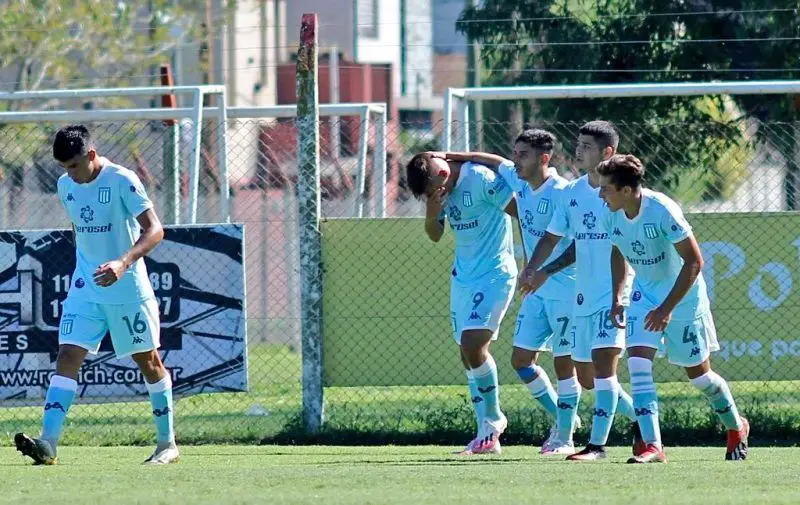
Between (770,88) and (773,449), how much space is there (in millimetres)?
2657

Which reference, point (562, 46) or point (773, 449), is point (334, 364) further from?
point (562, 46)

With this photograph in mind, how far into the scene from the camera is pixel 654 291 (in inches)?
342

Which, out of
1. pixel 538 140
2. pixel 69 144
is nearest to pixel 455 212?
pixel 538 140

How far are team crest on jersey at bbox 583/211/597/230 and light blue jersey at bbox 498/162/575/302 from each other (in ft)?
1.45

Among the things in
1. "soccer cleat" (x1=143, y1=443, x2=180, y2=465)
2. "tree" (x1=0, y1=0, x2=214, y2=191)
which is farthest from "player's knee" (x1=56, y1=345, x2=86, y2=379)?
"tree" (x1=0, y1=0, x2=214, y2=191)

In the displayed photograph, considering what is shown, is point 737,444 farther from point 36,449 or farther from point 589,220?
point 36,449

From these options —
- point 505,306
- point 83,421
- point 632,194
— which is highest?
point 632,194

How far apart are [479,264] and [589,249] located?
34.3 inches

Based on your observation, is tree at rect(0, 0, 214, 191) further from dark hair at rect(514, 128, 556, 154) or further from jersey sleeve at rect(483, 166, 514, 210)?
dark hair at rect(514, 128, 556, 154)

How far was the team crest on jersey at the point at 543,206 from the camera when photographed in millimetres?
9742

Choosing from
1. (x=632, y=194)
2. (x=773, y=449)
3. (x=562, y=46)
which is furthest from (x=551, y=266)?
(x=562, y=46)

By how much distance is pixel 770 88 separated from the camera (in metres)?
11.2

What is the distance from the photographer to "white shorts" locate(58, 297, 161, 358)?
9.05m

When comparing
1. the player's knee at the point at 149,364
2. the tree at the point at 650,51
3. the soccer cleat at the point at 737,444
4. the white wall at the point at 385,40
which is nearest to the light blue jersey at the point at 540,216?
the soccer cleat at the point at 737,444
